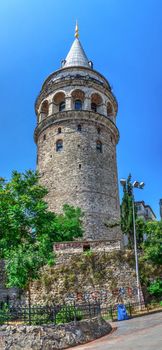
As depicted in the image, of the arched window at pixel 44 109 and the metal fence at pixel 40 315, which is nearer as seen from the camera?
the metal fence at pixel 40 315

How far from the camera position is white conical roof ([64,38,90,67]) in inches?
1475

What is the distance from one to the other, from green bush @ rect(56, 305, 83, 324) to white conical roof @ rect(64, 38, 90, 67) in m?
30.2

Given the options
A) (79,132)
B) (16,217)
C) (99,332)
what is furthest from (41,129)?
(99,332)

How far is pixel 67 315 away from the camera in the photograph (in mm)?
11641

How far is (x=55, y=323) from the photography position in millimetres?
10867

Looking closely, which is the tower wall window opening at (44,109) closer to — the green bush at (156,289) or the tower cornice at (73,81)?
the tower cornice at (73,81)

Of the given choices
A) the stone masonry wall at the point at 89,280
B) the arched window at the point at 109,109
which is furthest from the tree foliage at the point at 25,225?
the arched window at the point at 109,109

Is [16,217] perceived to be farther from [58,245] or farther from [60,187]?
[60,187]

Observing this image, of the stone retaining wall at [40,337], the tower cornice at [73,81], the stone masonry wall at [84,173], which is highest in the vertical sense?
the tower cornice at [73,81]

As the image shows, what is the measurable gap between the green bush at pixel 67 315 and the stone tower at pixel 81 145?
16530mm

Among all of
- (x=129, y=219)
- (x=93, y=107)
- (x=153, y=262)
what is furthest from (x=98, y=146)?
(x=153, y=262)

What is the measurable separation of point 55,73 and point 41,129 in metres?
6.65

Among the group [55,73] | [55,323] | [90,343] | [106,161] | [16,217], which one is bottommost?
[90,343]

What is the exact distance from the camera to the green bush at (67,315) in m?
11.4
